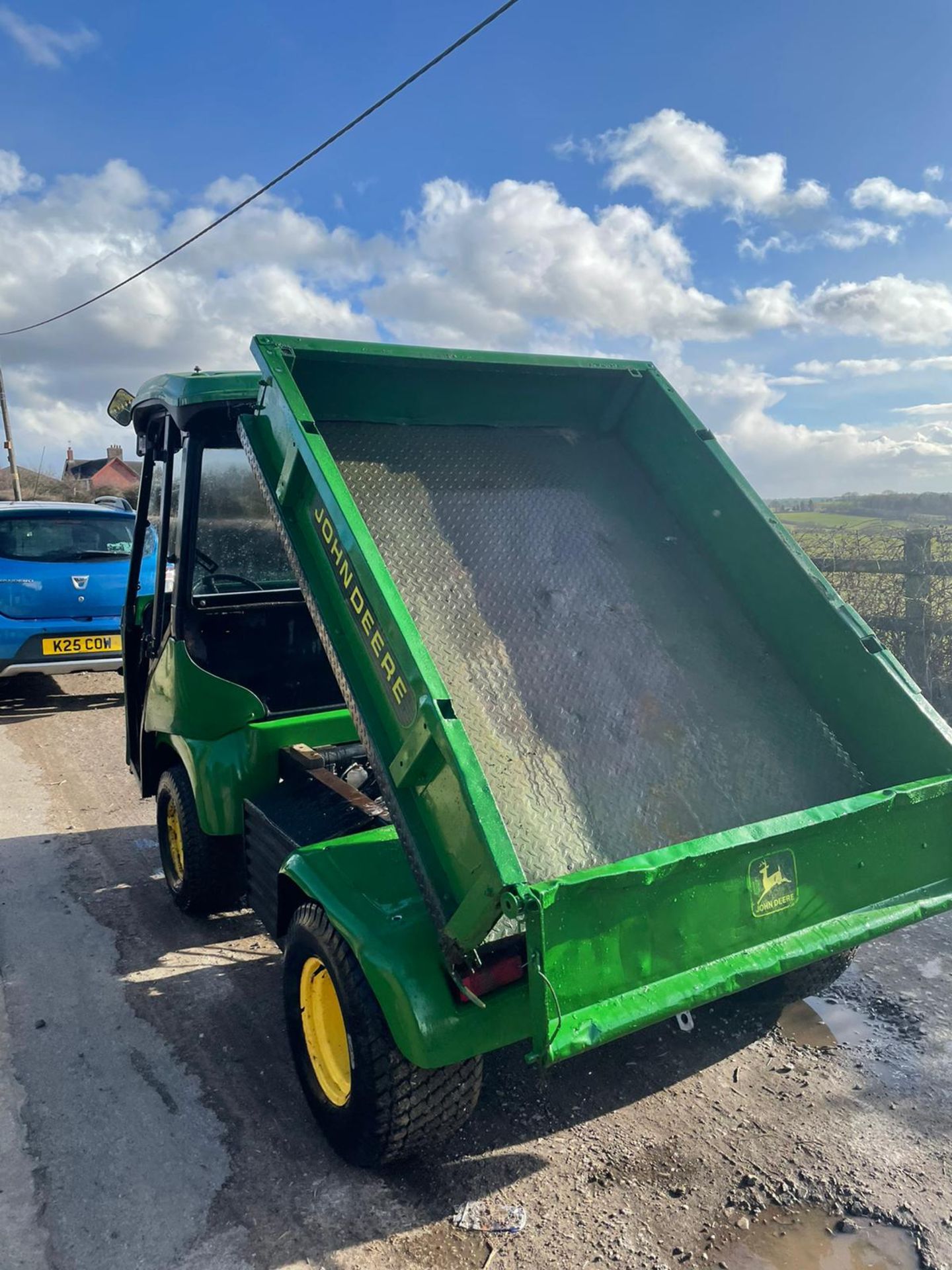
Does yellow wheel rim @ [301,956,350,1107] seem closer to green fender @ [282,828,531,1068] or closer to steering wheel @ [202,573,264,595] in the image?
green fender @ [282,828,531,1068]

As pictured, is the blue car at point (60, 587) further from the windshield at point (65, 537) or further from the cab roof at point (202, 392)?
the cab roof at point (202, 392)

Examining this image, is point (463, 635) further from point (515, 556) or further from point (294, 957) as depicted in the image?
point (294, 957)

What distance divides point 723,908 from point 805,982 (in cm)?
136

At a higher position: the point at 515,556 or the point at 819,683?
the point at 515,556

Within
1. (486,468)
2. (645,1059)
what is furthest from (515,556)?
(645,1059)

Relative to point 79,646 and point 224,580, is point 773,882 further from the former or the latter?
point 79,646

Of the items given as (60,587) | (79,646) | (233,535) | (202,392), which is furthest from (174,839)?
(60,587)

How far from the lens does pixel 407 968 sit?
2.24 meters

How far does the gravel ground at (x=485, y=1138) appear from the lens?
7.64 feet

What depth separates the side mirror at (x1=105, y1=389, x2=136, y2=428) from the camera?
429cm

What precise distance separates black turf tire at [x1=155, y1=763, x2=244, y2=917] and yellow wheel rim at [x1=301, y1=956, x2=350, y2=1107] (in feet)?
3.90

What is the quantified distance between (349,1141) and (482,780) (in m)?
1.24

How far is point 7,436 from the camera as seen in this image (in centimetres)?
2338

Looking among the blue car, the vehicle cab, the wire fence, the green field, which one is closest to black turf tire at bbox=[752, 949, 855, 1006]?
the vehicle cab
